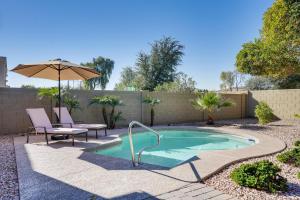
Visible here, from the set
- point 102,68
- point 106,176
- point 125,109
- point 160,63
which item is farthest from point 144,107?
point 102,68

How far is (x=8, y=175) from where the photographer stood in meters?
4.29

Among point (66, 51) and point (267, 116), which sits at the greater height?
point (66, 51)

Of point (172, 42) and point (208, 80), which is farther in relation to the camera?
point (208, 80)

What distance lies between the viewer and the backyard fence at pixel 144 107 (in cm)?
945

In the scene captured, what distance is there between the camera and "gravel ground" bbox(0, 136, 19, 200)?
3.46m

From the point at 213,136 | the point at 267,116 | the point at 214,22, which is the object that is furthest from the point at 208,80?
the point at 213,136

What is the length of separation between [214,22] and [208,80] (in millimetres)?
15597

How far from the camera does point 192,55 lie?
2561 cm

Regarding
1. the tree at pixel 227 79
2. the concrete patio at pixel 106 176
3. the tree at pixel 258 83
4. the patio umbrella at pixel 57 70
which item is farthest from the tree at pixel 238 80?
the concrete patio at pixel 106 176

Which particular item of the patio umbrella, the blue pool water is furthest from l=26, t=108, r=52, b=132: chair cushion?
the blue pool water

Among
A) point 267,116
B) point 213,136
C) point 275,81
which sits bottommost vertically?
point 213,136

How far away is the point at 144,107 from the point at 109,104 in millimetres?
2772

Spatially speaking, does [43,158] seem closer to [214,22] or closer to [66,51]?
[214,22]

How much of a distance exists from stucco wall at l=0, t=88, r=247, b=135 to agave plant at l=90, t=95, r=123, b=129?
463 millimetres
